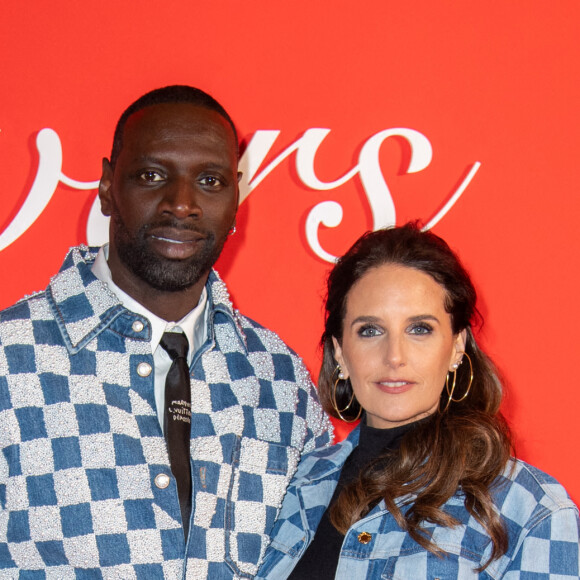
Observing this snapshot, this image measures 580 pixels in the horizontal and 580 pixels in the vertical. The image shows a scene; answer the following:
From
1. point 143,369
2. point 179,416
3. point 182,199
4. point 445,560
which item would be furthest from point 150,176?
point 445,560

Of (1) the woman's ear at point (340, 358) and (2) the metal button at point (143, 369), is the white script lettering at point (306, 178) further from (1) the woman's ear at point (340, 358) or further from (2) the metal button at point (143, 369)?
(2) the metal button at point (143, 369)

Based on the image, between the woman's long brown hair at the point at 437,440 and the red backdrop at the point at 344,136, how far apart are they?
663mm

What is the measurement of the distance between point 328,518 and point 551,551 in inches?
20.6

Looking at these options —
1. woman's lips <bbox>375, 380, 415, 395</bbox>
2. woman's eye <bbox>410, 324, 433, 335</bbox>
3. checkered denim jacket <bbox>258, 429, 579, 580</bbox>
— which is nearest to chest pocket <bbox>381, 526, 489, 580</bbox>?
checkered denim jacket <bbox>258, 429, 579, 580</bbox>

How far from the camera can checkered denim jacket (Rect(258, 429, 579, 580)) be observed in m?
1.77

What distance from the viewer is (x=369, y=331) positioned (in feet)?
6.85

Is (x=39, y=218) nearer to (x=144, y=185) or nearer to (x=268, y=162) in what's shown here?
(x=268, y=162)

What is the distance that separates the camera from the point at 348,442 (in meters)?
2.23

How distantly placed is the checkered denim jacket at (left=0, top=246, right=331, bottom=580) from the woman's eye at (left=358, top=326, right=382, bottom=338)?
32cm

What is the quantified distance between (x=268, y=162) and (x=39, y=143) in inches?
28.4

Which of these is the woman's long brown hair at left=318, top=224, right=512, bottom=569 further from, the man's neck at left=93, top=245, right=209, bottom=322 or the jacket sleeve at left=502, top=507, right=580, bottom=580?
the man's neck at left=93, top=245, right=209, bottom=322

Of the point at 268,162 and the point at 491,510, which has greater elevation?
the point at 268,162

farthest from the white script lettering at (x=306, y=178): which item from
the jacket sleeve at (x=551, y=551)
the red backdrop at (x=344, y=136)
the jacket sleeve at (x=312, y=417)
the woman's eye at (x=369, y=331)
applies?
the jacket sleeve at (x=551, y=551)

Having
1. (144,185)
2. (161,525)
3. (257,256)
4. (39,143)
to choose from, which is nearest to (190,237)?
(144,185)
